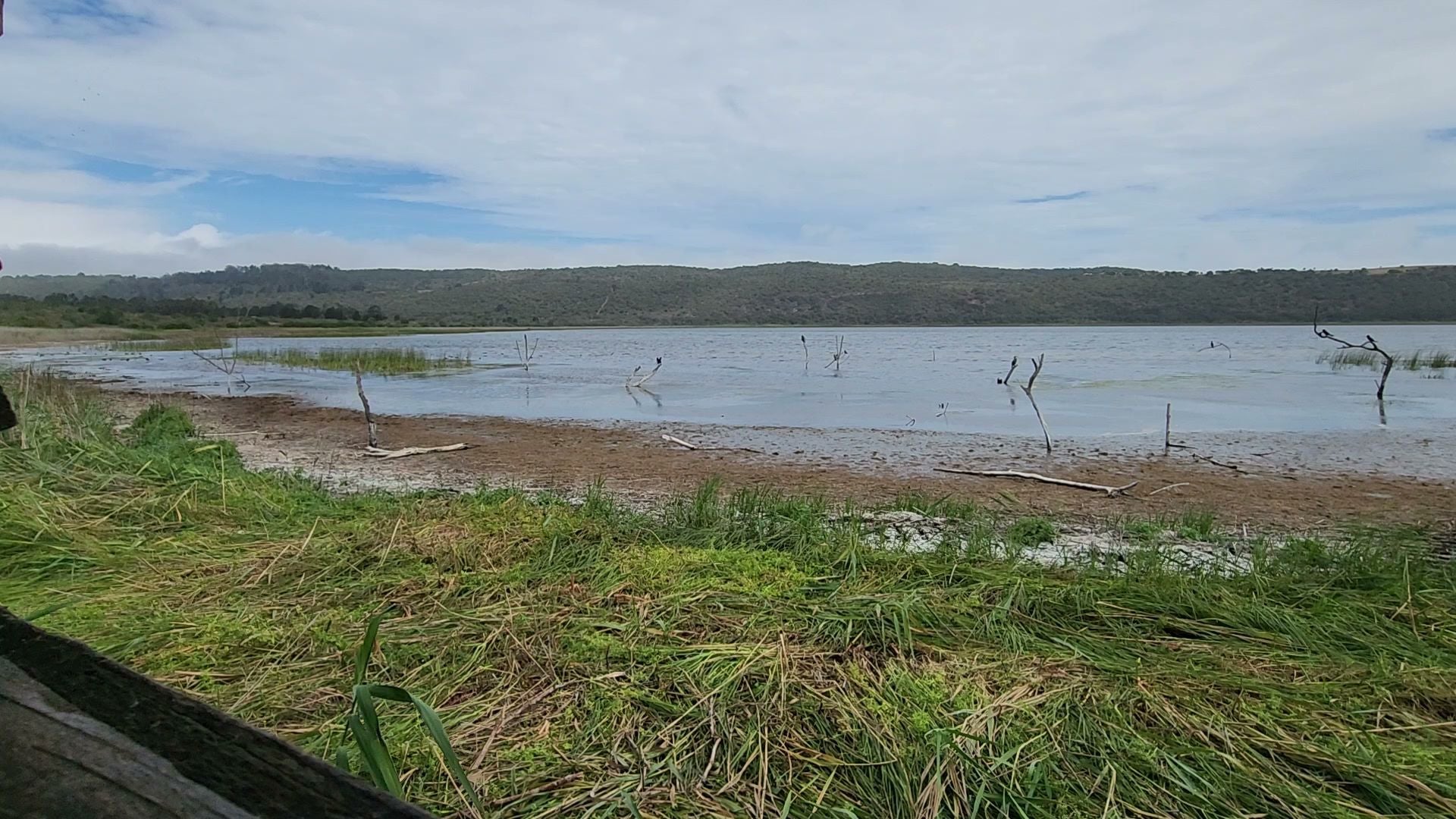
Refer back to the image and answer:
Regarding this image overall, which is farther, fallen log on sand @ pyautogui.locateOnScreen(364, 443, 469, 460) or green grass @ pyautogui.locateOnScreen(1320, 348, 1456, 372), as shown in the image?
green grass @ pyautogui.locateOnScreen(1320, 348, 1456, 372)

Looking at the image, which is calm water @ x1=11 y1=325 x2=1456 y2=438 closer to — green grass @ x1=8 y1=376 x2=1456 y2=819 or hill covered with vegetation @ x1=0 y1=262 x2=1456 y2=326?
green grass @ x1=8 y1=376 x2=1456 y2=819

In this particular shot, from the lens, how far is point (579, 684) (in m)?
2.78

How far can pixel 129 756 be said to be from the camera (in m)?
0.88

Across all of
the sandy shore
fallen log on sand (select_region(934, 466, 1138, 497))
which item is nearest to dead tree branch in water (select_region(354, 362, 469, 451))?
the sandy shore

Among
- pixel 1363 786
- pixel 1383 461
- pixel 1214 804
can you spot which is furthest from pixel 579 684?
pixel 1383 461

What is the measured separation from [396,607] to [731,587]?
1.50 m

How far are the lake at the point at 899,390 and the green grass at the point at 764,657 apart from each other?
435 inches

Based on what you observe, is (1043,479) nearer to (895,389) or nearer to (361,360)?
(895,389)

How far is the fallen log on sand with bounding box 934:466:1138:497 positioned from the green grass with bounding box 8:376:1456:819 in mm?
4429

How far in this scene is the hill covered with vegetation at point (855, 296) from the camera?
96375mm

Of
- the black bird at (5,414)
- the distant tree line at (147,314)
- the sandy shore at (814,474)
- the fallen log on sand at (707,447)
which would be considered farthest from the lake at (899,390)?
the distant tree line at (147,314)

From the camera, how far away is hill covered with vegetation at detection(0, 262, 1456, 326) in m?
96.4

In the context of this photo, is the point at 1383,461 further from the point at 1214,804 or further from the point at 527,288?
the point at 527,288

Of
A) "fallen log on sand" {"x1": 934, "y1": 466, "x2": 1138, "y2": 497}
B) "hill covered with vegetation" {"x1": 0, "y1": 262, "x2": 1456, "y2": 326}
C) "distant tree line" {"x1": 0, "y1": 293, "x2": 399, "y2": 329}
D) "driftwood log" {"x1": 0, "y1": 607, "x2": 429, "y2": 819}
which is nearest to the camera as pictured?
"driftwood log" {"x1": 0, "y1": 607, "x2": 429, "y2": 819}
